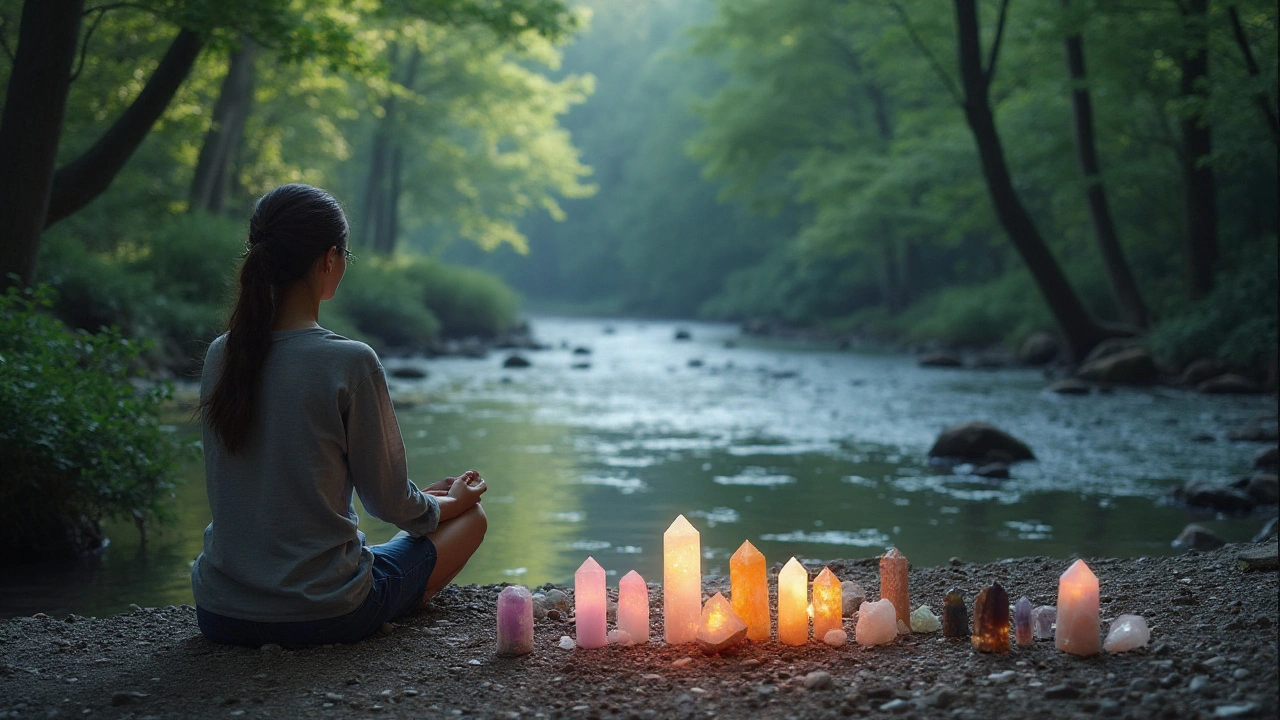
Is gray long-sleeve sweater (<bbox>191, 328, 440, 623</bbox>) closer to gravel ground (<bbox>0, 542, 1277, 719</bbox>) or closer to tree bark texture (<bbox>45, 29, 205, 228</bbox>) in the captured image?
gravel ground (<bbox>0, 542, 1277, 719</bbox>)

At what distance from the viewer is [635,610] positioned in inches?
144

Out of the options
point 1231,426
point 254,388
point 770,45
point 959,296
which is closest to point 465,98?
point 770,45

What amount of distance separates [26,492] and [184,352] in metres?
10.5

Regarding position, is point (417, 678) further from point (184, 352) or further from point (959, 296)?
point (959, 296)

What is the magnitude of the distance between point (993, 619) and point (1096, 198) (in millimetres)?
15534

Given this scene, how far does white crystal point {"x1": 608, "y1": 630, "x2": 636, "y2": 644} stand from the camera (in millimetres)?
3688

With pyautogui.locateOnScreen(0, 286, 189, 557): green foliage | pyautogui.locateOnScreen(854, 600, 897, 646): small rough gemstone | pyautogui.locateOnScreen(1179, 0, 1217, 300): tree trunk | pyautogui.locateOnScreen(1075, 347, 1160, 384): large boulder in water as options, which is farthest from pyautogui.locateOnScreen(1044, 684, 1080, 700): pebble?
pyautogui.locateOnScreen(1179, 0, 1217, 300): tree trunk

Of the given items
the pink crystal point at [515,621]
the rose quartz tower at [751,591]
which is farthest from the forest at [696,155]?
the rose quartz tower at [751,591]

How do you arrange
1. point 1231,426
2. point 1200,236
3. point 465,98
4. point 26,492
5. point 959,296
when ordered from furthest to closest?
point 465,98 < point 959,296 < point 1200,236 < point 1231,426 < point 26,492

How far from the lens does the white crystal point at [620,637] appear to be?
3688 millimetres

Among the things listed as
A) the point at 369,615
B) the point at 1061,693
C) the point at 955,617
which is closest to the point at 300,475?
the point at 369,615

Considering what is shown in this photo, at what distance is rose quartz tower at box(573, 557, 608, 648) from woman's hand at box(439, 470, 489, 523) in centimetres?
50

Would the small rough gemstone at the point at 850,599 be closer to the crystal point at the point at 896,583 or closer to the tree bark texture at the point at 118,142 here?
the crystal point at the point at 896,583

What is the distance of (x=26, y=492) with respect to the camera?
5434mm
